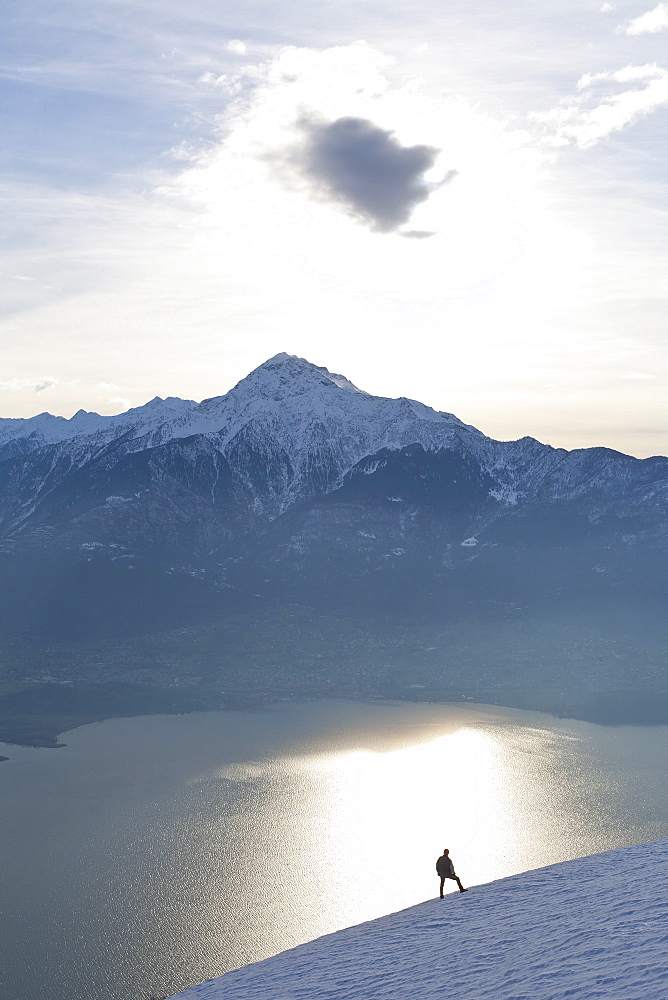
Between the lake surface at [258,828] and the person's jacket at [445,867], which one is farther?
the lake surface at [258,828]

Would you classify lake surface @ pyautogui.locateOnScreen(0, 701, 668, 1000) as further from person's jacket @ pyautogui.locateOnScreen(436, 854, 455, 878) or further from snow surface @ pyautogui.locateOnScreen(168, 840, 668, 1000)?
person's jacket @ pyautogui.locateOnScreen(436, 854, 455, 878)

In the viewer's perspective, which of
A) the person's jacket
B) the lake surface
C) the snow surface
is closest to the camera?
the snow surface

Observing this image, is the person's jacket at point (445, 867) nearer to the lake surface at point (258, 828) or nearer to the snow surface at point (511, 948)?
Result: the snow surface at point (511, 948)

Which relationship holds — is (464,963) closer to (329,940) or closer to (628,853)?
(329,940)

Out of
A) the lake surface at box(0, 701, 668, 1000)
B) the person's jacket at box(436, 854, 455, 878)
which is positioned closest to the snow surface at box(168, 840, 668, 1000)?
the person's jacket at box(436, 854, 455, 878)

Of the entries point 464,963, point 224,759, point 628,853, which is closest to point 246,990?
point 464,963

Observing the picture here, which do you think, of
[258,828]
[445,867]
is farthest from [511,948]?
[258,828]

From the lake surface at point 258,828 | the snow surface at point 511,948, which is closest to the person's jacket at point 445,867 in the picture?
the snow surface at point 511,948

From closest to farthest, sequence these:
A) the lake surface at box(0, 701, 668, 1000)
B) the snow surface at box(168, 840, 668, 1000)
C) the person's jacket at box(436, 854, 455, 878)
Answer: the snow surface at box(168, 840, 668, 1000), the person's jacket at box(436, 854, 455, 878), the lake surface at box(0, 701, 668, 1000)
